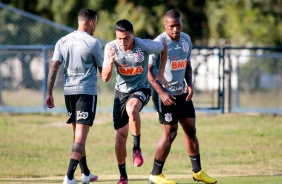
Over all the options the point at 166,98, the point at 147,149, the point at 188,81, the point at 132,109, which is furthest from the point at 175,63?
the point at 147,149

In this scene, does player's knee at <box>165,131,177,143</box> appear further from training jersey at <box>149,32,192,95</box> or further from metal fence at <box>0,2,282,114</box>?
metal fence at <box>0,2,282,114</box>

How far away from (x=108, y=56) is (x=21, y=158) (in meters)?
6.24

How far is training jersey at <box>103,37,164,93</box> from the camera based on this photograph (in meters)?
Result: 10.8

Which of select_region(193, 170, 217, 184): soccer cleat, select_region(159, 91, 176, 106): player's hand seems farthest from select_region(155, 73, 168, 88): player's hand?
select_region(193, 170, 217, 184): soccer cleat

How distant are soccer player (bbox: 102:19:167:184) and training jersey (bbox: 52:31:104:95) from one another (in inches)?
7.9

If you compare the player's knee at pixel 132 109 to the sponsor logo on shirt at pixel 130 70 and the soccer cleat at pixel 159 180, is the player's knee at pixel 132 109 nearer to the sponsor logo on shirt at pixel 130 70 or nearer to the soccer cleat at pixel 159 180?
the sponsor logo on shirt at pixel 130 70

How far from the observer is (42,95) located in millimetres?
23906

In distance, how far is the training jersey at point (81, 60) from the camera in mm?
10891

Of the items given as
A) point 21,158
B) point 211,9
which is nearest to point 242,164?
point 21,158

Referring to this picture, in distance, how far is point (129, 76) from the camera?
10.9 metres

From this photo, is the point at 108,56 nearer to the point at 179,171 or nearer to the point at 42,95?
the point at 179,171

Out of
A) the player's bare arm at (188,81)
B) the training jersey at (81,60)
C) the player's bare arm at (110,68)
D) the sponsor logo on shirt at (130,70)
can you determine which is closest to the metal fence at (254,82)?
the player's bare arm at (188,81)

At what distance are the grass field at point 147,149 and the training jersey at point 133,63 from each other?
181cm

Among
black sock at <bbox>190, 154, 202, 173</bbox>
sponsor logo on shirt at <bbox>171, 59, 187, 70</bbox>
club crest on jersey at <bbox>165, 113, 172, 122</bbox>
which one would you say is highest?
sponsor logo on shirt at <bbox>171, 59, 187, 70</bbox>
